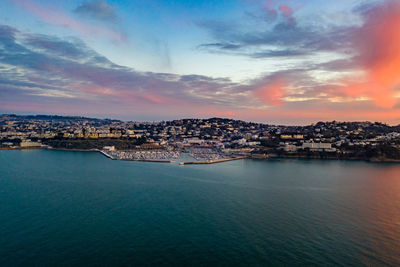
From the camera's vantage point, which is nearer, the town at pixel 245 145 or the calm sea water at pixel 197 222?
the calm sea water at pixel 197 222

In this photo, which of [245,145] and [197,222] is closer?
[197,222]

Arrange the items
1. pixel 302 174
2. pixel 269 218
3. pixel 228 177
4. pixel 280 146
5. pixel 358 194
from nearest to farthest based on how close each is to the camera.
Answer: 1. pixel 269 218
2. pixel 358 194
3. pixel 228 177
4. pixel 302 174
5. pixel 280 146

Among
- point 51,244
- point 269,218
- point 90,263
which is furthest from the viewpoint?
→ point 269,218

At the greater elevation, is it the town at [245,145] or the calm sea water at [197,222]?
the town at [245,145]

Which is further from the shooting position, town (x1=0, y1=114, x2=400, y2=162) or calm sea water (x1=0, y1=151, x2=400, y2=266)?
town (x1=0, y1=114, x2=400, y2=162)

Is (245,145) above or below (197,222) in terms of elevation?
above

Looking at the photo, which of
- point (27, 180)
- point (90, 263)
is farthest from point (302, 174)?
point (27, 180)

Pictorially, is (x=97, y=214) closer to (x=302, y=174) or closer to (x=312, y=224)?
(x=312, y=224)

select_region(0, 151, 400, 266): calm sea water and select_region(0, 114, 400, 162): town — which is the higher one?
select_region(0, 114, 400, 162): town
